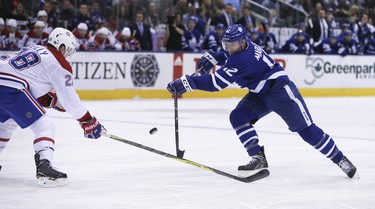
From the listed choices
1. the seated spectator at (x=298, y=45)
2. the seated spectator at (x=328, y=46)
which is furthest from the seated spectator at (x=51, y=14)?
the seated spectator at (x=328, y=46)

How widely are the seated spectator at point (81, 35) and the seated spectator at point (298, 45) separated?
14.6ft

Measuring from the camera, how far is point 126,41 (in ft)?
48.0

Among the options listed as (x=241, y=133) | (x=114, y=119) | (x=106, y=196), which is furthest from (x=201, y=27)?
(x=106, y=196)

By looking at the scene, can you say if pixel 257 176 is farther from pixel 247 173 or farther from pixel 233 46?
pixel 233 46

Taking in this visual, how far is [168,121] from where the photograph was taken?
1059 centimetres

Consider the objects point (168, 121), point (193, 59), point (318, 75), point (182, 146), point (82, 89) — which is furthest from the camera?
point (318, 75)

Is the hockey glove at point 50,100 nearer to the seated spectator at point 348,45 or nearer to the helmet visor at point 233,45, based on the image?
the helmet visor at point 233,45

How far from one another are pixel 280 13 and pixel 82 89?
5.90 meters

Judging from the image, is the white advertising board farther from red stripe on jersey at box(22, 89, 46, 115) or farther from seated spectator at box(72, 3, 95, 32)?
red stripe on jersey at box(22, 89, 46, 115)

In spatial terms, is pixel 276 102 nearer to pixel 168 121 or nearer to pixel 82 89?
pixel 168 121

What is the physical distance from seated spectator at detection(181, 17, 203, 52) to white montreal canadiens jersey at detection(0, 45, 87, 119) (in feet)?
32.1

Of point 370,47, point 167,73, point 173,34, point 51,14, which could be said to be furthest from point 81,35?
point 370,47

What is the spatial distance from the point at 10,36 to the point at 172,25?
317cm

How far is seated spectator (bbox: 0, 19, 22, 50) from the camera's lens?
1320cm
